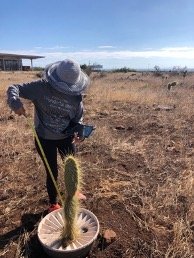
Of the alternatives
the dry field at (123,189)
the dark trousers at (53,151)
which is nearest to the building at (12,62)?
the dry field at (123,189)

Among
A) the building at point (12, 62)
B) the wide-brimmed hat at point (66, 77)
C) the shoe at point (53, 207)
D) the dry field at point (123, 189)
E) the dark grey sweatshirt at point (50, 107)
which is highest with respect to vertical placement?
the wide-brimmed hat at point (66, 77)

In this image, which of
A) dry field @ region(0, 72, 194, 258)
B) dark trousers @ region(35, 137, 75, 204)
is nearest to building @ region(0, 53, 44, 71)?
dry field @ region(0, 72, 194, 258)

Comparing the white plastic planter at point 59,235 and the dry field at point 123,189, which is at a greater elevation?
the white plastic planter at point 59,235

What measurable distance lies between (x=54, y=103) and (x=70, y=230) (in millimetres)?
1127

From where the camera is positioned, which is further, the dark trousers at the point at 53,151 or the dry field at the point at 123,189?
the dark trousers at the point at 53,151

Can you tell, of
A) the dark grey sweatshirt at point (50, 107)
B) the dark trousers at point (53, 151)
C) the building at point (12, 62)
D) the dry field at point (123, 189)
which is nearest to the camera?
the dry field at point (123, 189)

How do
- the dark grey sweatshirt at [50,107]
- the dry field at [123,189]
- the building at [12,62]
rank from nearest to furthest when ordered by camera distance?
the dry field at [123,189]
the dark grey sweatshirt at [50,107]
the building at [12,62]

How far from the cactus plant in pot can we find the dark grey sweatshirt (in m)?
0.61

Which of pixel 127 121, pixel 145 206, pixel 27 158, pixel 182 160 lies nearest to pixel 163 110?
pixel 127 121

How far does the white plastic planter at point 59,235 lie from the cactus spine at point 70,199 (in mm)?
62

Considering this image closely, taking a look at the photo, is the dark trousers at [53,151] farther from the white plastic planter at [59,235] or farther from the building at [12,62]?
the building at [12,62]

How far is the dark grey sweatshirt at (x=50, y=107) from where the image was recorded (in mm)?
3250

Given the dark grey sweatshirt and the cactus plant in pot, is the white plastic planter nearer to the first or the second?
the cactus plant in pot

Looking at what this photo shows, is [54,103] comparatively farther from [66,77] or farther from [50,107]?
[66,77]
